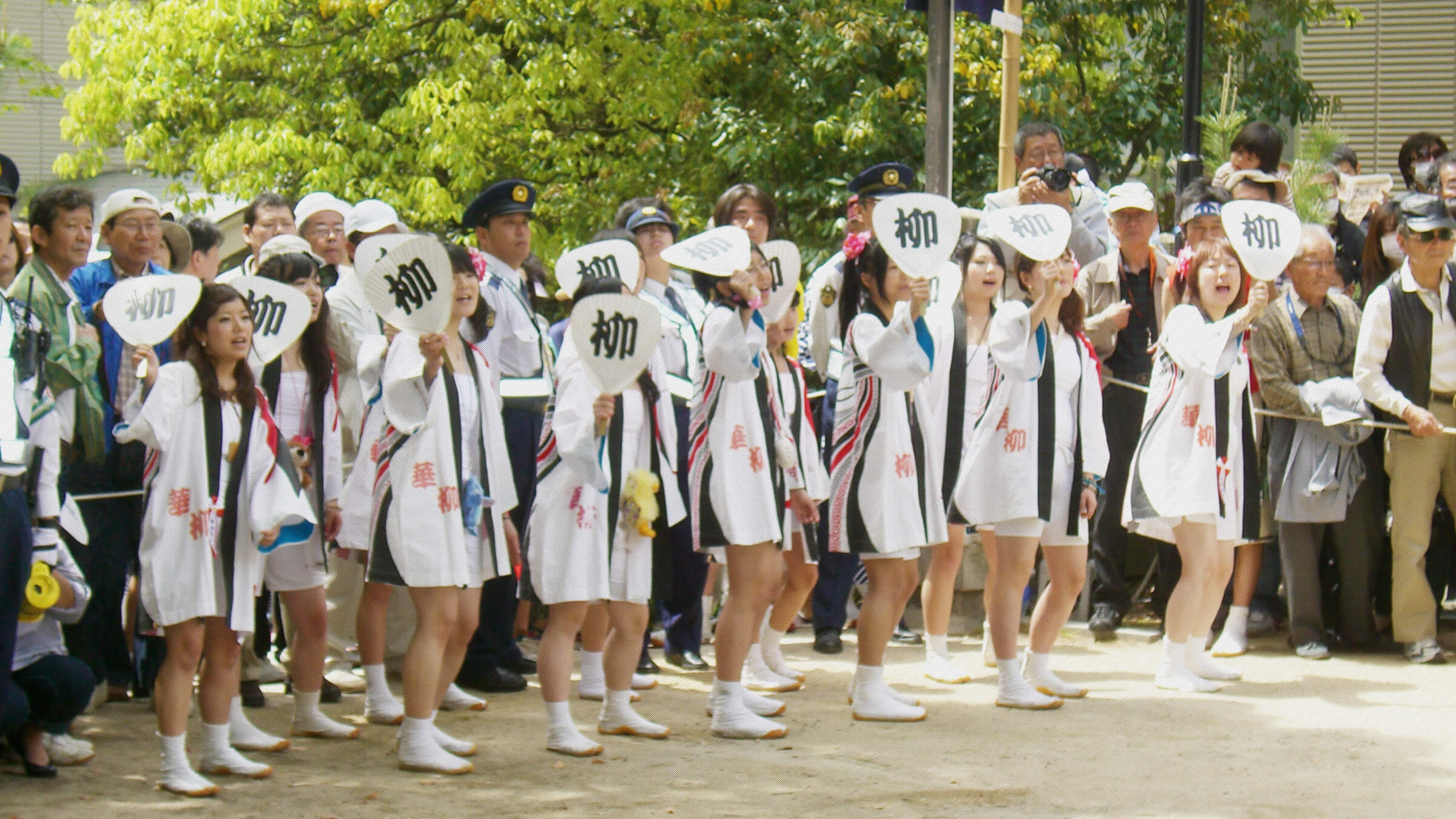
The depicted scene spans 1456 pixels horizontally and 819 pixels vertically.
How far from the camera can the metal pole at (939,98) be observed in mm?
8664

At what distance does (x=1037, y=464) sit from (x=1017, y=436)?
0.44 ft

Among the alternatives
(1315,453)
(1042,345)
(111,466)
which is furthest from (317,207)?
(1315,453)

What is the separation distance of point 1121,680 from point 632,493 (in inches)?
102

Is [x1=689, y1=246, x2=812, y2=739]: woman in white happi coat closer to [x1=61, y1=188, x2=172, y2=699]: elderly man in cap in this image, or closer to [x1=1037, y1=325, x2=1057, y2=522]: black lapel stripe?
[x1=1037, y1=325, x2=1057, y2=522]: black lapel stripe

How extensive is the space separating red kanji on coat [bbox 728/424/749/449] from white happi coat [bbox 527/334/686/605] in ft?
0.90

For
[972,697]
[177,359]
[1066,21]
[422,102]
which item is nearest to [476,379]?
[177,359]

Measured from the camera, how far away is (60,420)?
5.47 metres

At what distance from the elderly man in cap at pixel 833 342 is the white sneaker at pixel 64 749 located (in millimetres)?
2938

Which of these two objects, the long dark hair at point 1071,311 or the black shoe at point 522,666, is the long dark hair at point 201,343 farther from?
the long dark hair at point 1071,311

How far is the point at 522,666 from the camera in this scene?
23.2 ft

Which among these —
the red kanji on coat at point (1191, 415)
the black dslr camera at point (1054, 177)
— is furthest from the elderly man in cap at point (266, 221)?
the red kanji on coat at point (1191, 415)

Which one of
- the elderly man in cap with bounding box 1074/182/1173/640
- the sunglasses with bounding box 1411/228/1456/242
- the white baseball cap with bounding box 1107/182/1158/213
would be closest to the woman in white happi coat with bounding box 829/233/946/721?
the elderly man in cap with bounding box 1074/182/1173/640

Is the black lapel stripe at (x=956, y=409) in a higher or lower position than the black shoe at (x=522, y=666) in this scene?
higher

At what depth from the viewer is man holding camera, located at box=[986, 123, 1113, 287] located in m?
7.44
